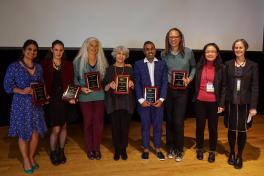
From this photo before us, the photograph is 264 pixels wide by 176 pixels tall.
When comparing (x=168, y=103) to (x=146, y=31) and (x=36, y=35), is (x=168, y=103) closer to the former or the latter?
(x=146, y=31)

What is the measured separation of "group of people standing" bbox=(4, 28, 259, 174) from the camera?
11.8 ft

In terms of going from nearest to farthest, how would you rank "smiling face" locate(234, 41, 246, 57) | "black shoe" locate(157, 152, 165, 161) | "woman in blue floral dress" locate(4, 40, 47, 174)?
"woman in blue floral dress" locate(4, 40, 47, 174), "smiling face" locate(234, 41, 246, 57), "black shoe" locate(157, 152, 165, 161)

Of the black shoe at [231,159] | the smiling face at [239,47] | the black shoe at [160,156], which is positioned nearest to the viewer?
the smiling face at [239,47]

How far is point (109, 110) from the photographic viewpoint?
3822mm

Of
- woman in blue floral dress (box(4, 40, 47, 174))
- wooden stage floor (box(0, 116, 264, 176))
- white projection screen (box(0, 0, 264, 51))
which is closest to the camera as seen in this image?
woman in blue floral dress (box(4, 40, 47, 174))

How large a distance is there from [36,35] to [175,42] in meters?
2.25

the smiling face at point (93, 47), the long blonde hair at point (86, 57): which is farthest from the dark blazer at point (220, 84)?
the smiling face at point (93, 47)

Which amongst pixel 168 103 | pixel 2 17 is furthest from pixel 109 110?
pixel 2 17

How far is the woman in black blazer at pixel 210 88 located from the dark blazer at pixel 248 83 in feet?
0.30

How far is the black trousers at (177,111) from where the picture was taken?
Result: 3.87 metres

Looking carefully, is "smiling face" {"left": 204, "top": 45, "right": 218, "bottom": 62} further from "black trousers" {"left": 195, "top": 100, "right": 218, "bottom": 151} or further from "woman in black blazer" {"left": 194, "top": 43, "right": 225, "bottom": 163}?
"black trousers" {"left": 195, "top": 100, "right": 218, "bottom": 151}

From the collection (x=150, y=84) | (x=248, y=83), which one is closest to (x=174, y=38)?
(x=150, y=84)

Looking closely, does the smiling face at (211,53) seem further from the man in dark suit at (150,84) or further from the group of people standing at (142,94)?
the man in dark suit at (150,84)

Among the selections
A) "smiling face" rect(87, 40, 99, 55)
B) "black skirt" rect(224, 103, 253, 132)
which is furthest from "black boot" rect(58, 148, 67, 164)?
"black skirt" rect(224, 103, 253, 132)
